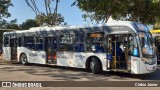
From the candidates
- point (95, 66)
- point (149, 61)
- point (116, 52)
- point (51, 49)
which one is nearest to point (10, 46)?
point (51, 49)

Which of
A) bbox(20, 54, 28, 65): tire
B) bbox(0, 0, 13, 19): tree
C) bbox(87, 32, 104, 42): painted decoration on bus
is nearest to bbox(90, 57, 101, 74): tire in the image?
bbox(87, 32, 104, 42): painted decoration on bus

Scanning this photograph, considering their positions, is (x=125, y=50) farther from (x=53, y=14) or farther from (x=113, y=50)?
(x=53, y=14)

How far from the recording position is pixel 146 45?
15.2 meters

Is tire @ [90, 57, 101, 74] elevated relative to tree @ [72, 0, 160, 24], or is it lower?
lower

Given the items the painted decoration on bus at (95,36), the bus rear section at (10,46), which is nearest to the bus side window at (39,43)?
the bus rear section at (10,46)

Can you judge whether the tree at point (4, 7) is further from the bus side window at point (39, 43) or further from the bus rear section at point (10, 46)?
the bus side window at point (39, 43)

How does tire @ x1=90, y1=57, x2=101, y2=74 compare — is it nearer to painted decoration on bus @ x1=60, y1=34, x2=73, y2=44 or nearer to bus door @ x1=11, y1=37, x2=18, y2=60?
painted decoration on bus @ x1=60, y1=34, x2=73, y2=44

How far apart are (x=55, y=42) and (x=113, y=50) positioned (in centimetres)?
446

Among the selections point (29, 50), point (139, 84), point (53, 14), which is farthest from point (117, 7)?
point (139, 84)

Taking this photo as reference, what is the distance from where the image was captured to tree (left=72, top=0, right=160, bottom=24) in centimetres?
2670

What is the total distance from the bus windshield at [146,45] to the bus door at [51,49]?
594 cm

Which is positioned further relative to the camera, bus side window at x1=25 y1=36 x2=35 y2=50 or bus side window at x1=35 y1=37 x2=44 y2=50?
bus side window at x1=25 y1=36 x2=35 y2=50

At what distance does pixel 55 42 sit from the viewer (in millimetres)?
19438

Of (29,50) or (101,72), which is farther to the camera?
(29,50)
